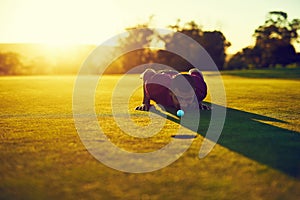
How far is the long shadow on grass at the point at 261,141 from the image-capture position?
4.36 metres

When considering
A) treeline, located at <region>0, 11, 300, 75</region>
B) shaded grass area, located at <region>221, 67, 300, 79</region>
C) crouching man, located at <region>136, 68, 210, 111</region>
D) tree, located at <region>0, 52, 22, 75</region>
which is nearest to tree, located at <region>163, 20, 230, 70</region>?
treeline, located at <region>0, 11, 300, 75</region>

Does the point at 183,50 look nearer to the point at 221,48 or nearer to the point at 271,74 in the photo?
the point at 221,48

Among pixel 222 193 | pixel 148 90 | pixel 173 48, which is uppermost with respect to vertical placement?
pixel 173 48

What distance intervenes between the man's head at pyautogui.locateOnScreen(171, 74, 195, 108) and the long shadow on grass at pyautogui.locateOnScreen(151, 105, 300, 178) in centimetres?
56

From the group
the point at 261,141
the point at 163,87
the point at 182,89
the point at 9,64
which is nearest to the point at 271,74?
the point at 163,87

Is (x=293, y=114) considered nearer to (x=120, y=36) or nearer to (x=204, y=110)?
(x=204, y=110)

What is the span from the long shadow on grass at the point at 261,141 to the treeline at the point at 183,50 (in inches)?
1528

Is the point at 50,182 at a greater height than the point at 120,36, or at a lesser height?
lesser

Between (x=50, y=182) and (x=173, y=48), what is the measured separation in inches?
1904

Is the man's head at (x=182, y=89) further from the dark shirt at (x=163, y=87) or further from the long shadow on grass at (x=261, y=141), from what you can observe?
the long shadow on grass at (x=261, y=141)

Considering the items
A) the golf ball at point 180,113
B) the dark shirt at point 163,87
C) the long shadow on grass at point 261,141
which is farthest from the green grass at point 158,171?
the dark shirt at point 163,87

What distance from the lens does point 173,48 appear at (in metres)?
51.1

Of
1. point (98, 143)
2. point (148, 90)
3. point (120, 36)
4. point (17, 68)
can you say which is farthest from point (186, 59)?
point (98, 143)

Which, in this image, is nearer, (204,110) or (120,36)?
(204,110)
